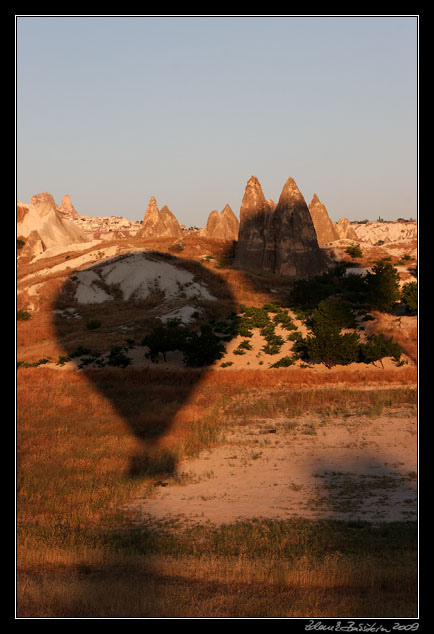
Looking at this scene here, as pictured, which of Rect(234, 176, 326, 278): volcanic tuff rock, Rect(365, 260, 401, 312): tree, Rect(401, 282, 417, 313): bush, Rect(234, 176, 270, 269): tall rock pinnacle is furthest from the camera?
Rect(234, 176, 270, 269): tall rock pinnacle

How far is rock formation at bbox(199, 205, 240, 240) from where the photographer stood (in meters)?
91.9

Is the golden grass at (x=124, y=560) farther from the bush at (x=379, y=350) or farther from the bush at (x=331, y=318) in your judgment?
the bush at (x=331, y=318)

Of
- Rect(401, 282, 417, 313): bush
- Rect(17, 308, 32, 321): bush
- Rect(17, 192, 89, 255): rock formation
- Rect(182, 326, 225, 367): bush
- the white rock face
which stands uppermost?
Rect(17, 192, 89, 255): rock formation

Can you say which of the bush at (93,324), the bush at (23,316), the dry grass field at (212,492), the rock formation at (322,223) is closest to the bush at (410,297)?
the dry grass field at (212,492)

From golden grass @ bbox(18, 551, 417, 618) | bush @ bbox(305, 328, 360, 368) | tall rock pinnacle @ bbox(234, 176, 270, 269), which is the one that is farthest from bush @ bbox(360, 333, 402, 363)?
tall rock pinnacle @ bbox(234, 176, 270, 269)

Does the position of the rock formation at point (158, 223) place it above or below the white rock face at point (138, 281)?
Result: above

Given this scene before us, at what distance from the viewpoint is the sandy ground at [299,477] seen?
13859 millimetres

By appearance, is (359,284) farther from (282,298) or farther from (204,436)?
(204,436)

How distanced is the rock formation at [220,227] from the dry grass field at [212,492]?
2304 inches

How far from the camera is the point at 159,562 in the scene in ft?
35.7

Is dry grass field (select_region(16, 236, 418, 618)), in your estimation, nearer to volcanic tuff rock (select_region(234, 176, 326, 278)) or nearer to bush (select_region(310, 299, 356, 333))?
bush (select_region(310, 299, 356, 333))

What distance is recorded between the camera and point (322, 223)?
87.2 m

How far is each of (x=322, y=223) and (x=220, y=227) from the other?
15.4m

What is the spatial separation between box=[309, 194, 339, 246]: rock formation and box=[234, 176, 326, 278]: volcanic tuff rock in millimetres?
20613
